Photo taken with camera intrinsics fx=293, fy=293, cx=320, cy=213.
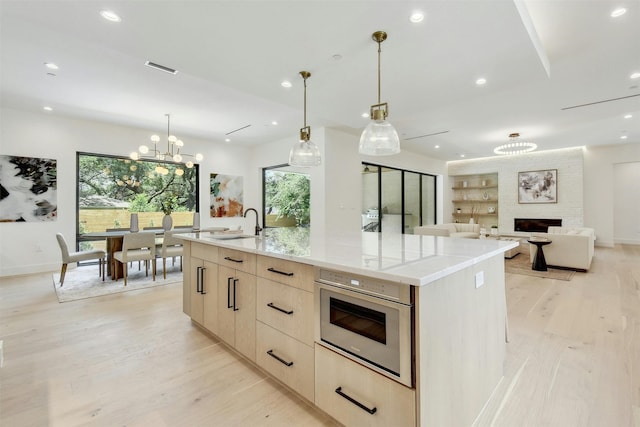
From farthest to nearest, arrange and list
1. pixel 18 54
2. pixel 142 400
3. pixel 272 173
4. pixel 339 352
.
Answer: pixel 272 173
pixel 18 54
pixel 142 400
pixel 339 352

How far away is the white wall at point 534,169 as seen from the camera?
8180 millimetres

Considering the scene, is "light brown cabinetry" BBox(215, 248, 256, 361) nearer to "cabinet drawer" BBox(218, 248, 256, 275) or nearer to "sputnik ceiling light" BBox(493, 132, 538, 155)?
"cabinet drawer" BBox(218, 248, 256, 275)

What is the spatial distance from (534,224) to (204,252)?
A: 9700 mm

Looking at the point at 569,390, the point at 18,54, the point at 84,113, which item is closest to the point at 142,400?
the point at 569,390

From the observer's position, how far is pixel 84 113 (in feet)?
16.7

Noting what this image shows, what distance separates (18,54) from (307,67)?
315 cm

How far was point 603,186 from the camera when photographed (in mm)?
7988

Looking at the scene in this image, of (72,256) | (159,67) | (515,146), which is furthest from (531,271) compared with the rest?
(72,256)

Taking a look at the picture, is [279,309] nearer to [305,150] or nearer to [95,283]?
[305,150]

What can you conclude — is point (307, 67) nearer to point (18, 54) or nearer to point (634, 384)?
point (18, 54)

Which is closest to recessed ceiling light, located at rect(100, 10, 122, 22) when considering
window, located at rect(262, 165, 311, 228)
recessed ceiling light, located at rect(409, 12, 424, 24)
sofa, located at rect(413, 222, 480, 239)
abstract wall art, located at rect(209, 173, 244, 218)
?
recessed ceiling light, located at rect(409, 12, 424, 24)

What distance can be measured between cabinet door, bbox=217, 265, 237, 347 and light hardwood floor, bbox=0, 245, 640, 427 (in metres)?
0.17

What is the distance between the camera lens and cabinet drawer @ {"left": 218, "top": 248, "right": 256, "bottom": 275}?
2047 mm

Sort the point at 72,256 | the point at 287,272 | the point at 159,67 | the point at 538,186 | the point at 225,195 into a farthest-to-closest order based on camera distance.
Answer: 1. the point at 538,186
2. the point at 225,195
3. the point at 72,256
4. the point at 159,67
5. the point at 287,272
